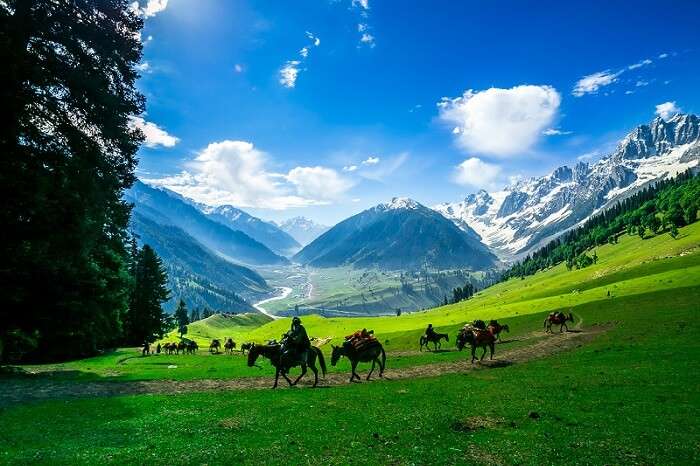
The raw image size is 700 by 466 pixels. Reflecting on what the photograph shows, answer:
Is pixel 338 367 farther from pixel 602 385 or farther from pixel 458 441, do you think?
pixel 458 441

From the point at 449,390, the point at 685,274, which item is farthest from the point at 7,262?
the point at 685,274

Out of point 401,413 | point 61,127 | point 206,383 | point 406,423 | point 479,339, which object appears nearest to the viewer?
point 406,423

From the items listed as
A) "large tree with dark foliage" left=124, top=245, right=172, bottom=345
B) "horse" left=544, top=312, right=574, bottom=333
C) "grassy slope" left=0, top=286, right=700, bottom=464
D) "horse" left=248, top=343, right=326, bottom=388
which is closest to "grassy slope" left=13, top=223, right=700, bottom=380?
"horse" left=544, top=312, right=574, bottom=333

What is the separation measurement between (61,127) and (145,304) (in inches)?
2948

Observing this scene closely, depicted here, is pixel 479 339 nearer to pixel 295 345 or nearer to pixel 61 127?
pixel 295 345

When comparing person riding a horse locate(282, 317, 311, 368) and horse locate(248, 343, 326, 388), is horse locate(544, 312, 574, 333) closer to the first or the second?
horse locate(248, 343, 326, 388)

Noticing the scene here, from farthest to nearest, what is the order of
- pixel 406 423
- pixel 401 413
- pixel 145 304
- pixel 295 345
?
pixel 145 304, pixel 295 345, pixel 401 413, pixel 406 423

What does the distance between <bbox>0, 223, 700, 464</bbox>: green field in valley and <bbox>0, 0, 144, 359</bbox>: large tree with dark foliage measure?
32.8 feet

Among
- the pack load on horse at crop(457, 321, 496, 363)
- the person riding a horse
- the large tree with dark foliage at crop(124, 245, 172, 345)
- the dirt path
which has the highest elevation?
the large tree with dark foliage at crop(124, 245, 172, 345)

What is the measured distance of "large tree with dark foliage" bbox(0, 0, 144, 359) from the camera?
2236cm

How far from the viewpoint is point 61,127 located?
24.7 m

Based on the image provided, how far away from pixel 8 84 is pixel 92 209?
764 centimetres

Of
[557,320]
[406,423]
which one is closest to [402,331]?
[557,320]

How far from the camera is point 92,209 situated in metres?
25.2
